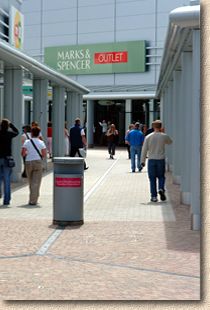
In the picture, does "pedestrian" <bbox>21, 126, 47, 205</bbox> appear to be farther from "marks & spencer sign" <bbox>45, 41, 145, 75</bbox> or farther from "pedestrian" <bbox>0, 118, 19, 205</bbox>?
"marks & spencer sign" <bbox>45, 41, 145, 75</bbox>

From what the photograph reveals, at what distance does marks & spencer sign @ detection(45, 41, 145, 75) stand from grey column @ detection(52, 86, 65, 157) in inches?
564

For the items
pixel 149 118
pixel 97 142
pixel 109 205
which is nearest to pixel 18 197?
pixel 109 205

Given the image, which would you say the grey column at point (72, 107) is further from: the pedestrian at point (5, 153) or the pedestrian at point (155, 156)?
the pedestrian at point (5, 153)

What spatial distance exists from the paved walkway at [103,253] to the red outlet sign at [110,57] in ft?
85.3

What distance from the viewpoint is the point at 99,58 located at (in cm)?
3722

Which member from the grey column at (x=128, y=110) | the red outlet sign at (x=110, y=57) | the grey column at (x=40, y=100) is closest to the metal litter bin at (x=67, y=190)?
the grey column at (x=40, y=100)

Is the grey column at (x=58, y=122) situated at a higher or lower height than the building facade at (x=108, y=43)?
lower

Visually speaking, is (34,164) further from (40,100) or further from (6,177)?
(40,100)

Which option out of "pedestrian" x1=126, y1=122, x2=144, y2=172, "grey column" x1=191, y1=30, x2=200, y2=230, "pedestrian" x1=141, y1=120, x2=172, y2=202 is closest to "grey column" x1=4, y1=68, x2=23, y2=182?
"pedestrian" x1=126, y1=122, x2=144, y2=172

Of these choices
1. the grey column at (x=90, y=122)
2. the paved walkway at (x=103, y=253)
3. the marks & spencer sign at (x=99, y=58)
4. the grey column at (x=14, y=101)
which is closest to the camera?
the paved walkway at (x=103, y=253)

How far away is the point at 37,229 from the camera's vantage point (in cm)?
845

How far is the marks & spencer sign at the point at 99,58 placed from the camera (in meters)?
36.2

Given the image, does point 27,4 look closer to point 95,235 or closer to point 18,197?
point 18,197

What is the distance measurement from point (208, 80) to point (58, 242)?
3279 mm
